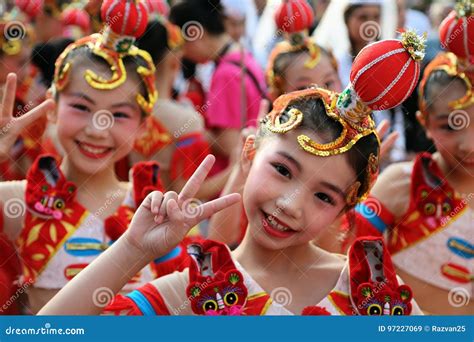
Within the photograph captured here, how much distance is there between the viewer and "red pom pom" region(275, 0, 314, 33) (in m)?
3.45

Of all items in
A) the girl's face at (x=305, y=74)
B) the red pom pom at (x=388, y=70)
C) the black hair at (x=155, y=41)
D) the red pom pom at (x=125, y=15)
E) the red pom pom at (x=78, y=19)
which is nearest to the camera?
the red pom pom at (x=388, y=70)

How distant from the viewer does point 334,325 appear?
200cm

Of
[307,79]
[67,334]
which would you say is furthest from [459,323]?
[307,79]

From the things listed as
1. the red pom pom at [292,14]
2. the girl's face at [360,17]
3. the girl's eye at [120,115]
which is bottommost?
the girl's face at [360,17]

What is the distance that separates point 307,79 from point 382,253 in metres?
1.56

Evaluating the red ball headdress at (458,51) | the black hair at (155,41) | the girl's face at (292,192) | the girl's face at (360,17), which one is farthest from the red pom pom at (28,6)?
the girl's face at (292,192)

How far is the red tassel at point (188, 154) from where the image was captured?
3.72 metres

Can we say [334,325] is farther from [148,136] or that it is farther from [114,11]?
[148,136]

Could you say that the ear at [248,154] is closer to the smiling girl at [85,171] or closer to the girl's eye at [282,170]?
the girl's eye at [282,170]

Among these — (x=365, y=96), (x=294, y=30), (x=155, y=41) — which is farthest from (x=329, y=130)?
(x=155, y=41)

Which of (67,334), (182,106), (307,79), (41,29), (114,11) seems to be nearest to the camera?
(67,334)

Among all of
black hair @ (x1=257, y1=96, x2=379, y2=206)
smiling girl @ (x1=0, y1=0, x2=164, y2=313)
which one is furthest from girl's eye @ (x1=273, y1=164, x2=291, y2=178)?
smiling girl @ (x1=0, y1=0, x2=164, y2=313)

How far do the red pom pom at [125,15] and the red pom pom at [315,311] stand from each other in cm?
101

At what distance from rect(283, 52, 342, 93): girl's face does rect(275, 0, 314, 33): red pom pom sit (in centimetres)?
18
